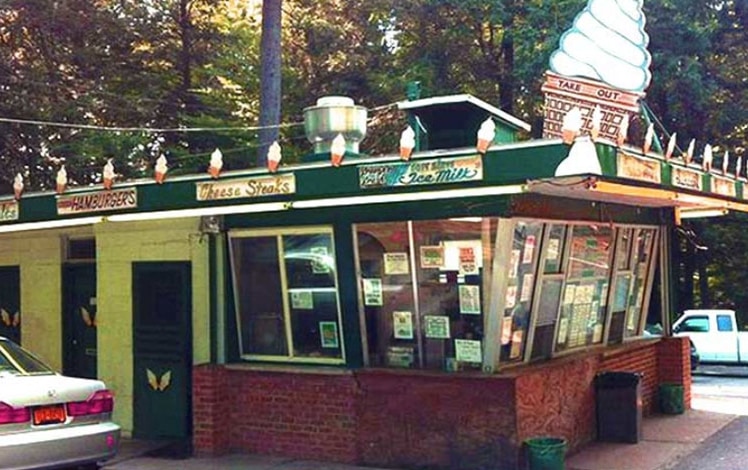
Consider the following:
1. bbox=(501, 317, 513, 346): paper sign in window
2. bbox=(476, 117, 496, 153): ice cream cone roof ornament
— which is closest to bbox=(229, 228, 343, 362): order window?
bbox=(501, 317, 513, 346): paper sign in window

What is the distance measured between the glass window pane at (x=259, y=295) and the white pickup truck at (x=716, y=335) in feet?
54.3

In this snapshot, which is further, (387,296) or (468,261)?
(387,296)

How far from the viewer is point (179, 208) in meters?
8.77

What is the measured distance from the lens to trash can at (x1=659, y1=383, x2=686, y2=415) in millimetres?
12086

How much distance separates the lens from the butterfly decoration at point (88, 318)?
1152 cm

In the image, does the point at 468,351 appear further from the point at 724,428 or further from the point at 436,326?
the point at 724,428

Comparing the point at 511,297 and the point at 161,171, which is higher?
the point at 161,171

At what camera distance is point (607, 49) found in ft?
31.4

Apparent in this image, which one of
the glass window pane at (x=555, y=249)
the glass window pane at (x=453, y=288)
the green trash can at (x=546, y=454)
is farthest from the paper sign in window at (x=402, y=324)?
the green trash can at (x=546, y=454)

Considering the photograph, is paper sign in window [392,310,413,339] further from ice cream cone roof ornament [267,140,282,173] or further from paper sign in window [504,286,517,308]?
ice cream cone roof ornament [267,140,282,173]

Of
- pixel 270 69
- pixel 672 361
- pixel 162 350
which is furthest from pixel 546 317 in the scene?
pixel 270 69

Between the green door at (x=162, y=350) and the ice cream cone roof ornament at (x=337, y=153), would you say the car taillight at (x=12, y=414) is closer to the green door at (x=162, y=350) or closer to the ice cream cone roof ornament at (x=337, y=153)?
the green door at (x=162, y=350)

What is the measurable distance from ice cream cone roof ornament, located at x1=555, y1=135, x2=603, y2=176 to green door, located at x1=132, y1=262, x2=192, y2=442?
5.39 meters

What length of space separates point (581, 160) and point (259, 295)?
4738 mm
